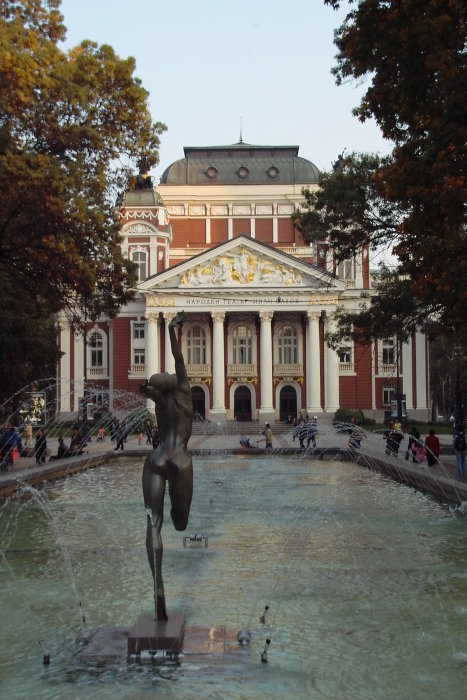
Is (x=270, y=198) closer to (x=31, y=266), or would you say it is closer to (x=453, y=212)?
(x=31, y=266)

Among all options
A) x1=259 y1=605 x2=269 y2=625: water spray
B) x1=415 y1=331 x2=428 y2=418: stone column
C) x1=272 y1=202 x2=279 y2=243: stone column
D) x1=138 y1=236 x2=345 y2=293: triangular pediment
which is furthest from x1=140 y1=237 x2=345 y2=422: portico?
x1=259 y1=605 x2=269 y2=625: water spray

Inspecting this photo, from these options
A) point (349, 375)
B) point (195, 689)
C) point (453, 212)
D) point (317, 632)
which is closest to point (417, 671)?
point (317, 632)

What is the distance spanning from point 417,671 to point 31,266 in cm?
1788

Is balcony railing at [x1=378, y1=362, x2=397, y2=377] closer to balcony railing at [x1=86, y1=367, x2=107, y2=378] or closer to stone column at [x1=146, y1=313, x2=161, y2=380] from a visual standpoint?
stone column at [x1=146, y1=313, x2=161, y2=380]

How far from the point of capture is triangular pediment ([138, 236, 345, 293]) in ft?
197

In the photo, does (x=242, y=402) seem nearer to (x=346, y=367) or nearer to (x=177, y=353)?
(x=346, y=367)

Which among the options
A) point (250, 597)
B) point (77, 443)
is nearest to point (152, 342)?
point (77, 443)

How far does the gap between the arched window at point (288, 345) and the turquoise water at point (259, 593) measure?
4555 cm

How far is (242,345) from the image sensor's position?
207ft

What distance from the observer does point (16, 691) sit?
6133mm

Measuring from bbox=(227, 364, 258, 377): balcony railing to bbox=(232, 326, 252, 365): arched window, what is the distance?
0.66 m

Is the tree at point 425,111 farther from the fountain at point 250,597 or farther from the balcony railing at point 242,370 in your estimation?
the balcony railing at point 242,370

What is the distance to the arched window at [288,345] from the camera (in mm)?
63094

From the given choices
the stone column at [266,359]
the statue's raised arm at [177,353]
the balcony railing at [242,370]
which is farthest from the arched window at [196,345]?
the statue's raised arm at [177,353]
